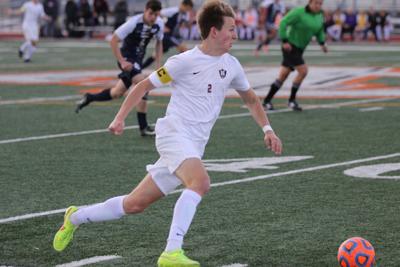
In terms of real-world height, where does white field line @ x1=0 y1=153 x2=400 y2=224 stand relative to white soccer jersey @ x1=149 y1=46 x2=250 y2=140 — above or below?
below

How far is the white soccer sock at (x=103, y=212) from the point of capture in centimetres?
711

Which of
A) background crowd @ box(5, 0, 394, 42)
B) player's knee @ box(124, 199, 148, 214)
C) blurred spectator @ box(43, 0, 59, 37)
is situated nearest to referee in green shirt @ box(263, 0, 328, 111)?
player's knee @ box(124, 199, 148, 214)

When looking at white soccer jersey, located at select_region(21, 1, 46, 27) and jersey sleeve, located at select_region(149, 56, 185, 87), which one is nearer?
jersey sleeve, located at select_region(149, 56, 185, 87)

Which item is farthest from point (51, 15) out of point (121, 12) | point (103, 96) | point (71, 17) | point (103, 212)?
point (103, 212)

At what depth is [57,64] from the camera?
3055 cm

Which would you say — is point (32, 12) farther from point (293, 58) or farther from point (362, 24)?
point (293, 58)

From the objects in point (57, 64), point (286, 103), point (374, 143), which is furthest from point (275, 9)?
point (374, 143)

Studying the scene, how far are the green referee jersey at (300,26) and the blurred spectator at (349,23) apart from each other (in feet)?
90.5

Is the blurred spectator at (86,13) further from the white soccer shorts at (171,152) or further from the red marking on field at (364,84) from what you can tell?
the white soccer shorts at (171,152)

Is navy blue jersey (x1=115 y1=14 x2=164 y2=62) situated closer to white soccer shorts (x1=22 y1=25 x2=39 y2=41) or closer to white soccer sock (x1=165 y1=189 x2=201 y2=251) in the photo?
white soccer sock (x1=165 y1=189 x2=201 y2=251)

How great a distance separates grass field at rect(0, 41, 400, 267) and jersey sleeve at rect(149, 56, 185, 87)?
117 cm

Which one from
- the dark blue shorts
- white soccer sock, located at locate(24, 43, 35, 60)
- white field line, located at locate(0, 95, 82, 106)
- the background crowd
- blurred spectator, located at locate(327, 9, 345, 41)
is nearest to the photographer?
the dark blue shorts

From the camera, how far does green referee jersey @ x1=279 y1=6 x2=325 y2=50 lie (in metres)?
17.8

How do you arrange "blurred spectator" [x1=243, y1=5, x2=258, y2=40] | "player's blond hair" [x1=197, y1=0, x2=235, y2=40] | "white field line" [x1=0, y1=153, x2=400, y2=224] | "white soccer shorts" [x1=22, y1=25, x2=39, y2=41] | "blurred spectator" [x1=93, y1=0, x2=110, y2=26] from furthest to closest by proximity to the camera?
"blurred spectator" [x1=93, y1=0, x2=110, y2=26], "blurred spectator" [x1=243, y1=5, x2=258, y2=40], "white soccer shorts" [x1=22, y1=25, x2=39, y2=41], "white field line" [x1=0, y1=153, x2=400, y2=224], "player's blond hair" [x1=197, y1=0, x2=235, y2=40]
